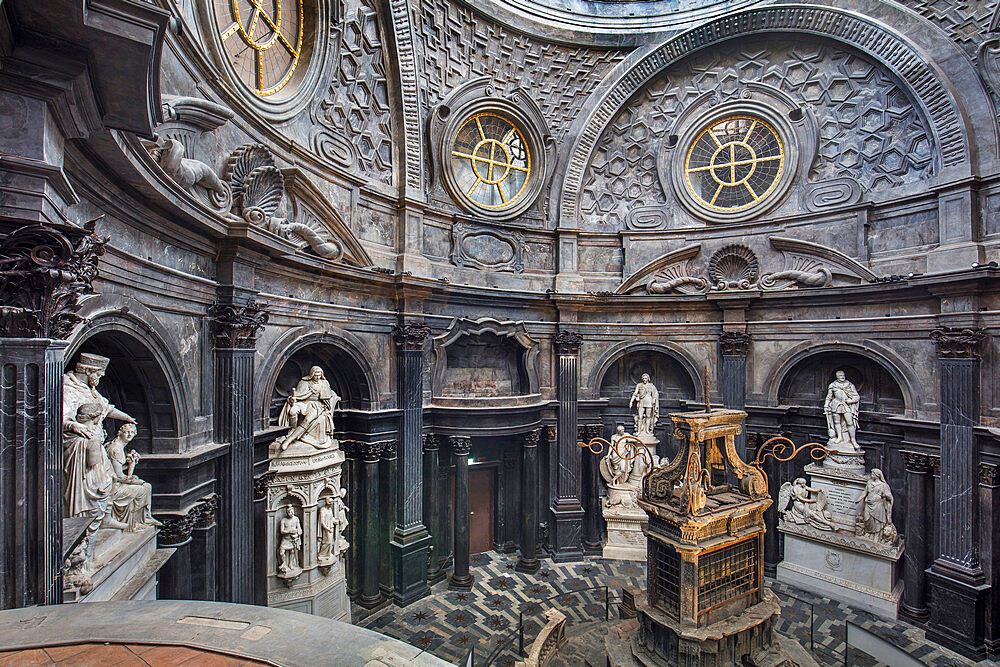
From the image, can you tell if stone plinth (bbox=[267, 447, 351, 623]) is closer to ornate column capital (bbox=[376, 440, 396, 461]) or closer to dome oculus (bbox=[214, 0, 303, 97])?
ornate column capital (bbox=[376, 440, 396, 461])

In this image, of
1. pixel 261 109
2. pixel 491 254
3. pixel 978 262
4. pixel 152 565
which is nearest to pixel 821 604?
pixel 978 262

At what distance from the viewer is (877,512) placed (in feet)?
34.3

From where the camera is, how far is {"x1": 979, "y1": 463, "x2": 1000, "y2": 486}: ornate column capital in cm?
943

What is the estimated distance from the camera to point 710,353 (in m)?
13.2

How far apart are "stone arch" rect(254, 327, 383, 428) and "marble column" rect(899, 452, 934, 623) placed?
12326 millimetres

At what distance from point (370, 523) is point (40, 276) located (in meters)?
9.02

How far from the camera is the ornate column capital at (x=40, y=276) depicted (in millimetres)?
3143

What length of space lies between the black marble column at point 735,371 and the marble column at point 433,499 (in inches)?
313

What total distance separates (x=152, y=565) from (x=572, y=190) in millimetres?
12628

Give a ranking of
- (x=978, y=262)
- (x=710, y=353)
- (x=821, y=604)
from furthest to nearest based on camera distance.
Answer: (x=710, y=353), (x=821, y=604), (x=978, y=262)

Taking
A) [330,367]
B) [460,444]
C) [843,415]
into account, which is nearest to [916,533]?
[843,415]

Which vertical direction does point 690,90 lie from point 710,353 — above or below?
above

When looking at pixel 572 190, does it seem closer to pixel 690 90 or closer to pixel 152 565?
pixel 690 90

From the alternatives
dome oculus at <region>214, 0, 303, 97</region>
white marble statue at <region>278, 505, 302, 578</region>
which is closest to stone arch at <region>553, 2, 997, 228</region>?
dome oculus at <region>214, 0, 303, 97</region>
